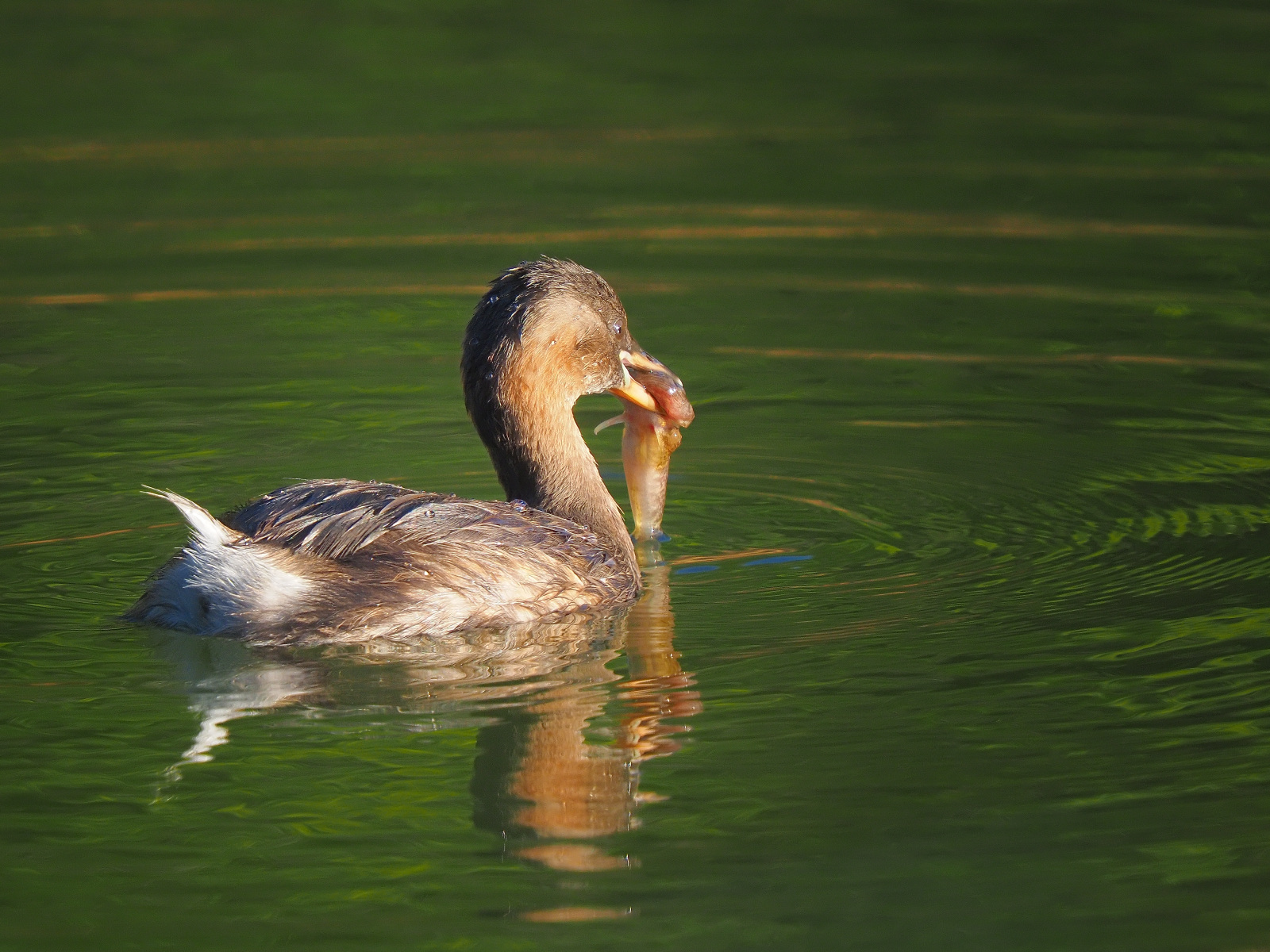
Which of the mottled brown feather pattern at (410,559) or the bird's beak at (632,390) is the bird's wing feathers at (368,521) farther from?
the bird's beak at (632,390)

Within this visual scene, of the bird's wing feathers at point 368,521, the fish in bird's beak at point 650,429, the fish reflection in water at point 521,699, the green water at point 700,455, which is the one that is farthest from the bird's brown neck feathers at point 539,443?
the fish reflection in water at point 521,699

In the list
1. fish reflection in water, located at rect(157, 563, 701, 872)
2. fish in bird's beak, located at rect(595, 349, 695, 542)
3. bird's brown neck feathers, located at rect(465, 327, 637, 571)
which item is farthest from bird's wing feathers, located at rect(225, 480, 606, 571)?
fish in bird's beak, located at rect(595, 349, 695, 542)

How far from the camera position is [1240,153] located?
13508 millimetres

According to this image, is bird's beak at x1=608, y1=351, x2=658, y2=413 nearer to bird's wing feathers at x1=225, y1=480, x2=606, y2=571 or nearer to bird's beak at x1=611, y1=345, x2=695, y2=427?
bird's beak at x1=611, y1=345, x2=695, y2=427

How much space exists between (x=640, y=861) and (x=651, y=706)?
1047mm

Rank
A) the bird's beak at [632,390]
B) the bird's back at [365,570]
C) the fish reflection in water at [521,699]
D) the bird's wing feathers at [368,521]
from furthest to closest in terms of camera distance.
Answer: the bird's beak at [632,390] < the bird's wing feathers at [368,521] < the bird's back at [365,570] < the fish reflection in water at [521,699]

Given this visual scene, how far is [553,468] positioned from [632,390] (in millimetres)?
522

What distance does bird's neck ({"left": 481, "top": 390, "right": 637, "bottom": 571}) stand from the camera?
7.27m

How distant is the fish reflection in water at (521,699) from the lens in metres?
5.21

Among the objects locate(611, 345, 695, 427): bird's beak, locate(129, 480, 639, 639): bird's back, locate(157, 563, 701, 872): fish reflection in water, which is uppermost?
locate(611, 345, 695, 427): bird's beak

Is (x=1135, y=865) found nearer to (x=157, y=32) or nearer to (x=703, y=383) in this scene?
(x=703, y=383)

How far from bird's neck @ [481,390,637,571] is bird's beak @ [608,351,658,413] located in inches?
11.2

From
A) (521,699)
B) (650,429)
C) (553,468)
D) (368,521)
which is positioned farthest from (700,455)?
(521,699)

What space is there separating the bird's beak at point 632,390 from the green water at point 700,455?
1.86 feet
